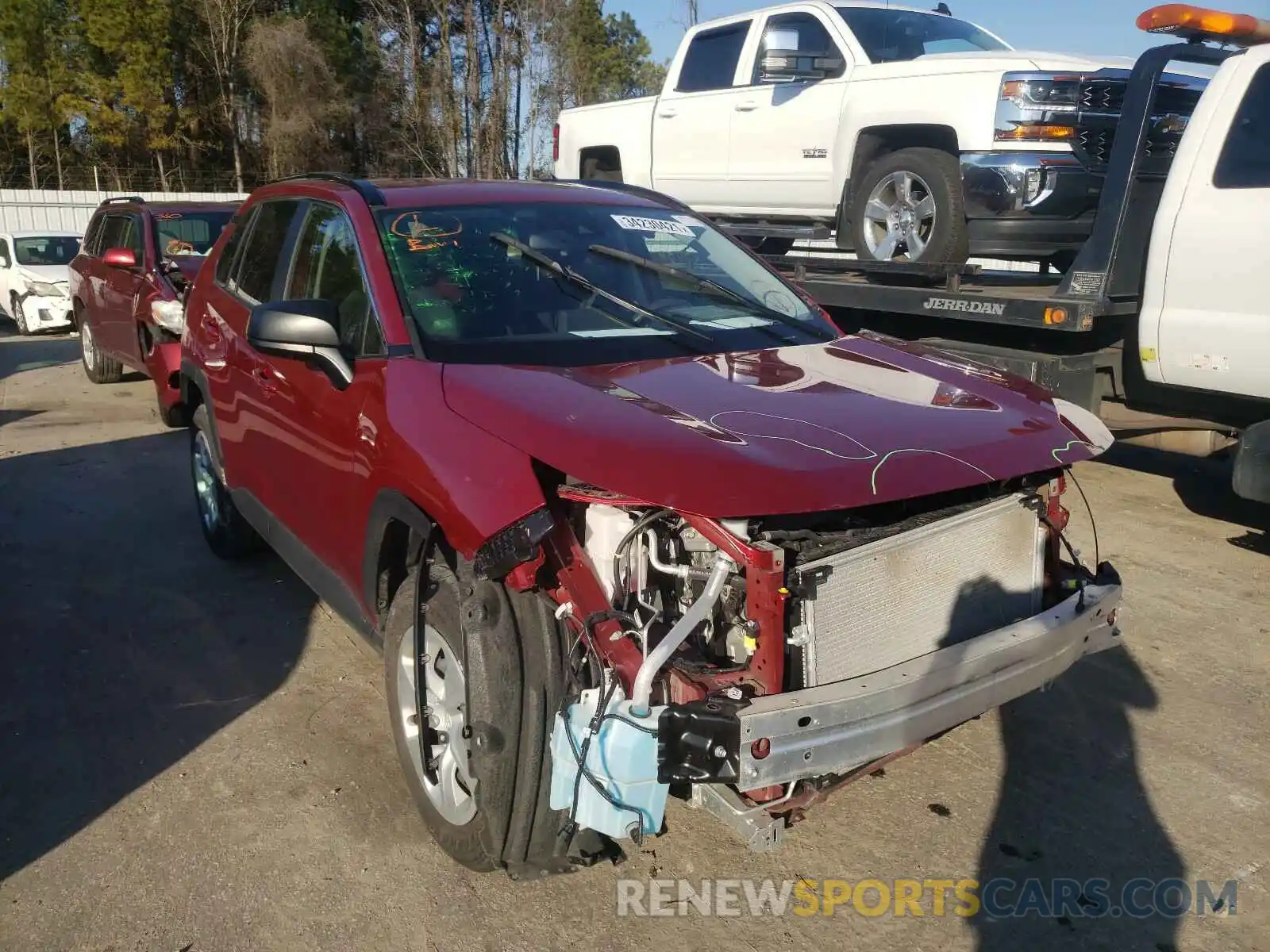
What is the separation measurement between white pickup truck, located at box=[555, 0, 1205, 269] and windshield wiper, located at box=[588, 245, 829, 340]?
8.82ft

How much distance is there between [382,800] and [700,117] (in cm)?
646

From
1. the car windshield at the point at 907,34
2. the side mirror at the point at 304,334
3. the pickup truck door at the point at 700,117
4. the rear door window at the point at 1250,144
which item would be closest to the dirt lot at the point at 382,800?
the side mirror at the point at 304,334

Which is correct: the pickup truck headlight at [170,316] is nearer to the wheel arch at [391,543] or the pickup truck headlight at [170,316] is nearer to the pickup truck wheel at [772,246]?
the pickup truck wheel at [772,246]

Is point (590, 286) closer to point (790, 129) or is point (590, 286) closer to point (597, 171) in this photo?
point (790, 129)

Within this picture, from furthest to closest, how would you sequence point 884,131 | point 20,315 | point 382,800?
point 20,315
point 884,131
point 382,800

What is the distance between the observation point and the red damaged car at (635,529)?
2551 millimetres

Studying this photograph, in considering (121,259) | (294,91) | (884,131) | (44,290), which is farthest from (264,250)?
(294,91)

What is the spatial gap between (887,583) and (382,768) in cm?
190

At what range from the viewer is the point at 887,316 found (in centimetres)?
714

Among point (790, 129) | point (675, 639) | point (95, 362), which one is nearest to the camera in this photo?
point (675, 639)

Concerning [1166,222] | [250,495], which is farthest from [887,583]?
[1166,222]

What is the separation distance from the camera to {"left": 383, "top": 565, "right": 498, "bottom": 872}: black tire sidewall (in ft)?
9.61

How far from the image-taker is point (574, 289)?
12.4 feet

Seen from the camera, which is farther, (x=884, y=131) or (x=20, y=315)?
(x=20, y=315)
